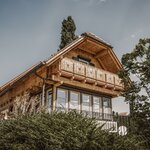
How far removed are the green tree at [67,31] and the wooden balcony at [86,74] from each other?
314 inches

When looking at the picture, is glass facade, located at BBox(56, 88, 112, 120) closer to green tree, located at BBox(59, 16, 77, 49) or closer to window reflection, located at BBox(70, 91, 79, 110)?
window reflection, located at BBox(70, 91, 79, 110)

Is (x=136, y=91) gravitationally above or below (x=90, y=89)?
below

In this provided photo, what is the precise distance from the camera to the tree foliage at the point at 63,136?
5.81 m

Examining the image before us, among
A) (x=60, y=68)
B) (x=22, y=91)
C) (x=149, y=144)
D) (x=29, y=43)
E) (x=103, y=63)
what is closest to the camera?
(x=149, y=144)

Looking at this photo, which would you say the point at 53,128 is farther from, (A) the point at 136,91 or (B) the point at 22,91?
(B) the point at 22,91

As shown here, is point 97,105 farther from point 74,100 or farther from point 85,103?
point 74,100

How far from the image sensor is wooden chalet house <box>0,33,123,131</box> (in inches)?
606

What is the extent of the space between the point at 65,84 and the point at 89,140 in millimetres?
11247

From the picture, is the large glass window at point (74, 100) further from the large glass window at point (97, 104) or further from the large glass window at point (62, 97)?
the large glass window at point (97, 104)

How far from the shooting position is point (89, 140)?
579 cm

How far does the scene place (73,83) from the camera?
16.5 meters

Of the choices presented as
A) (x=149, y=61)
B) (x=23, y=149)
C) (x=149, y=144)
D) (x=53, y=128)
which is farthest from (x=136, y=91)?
(x=23, y=149)

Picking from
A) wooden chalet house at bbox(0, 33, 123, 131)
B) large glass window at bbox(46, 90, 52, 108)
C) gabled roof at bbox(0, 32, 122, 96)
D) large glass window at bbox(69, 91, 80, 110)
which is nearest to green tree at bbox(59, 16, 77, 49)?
wooden chalet house at bbox(0, 33, 123, 131)

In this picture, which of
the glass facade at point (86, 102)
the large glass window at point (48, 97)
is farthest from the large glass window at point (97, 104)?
the large glass window at point (48, 97)
